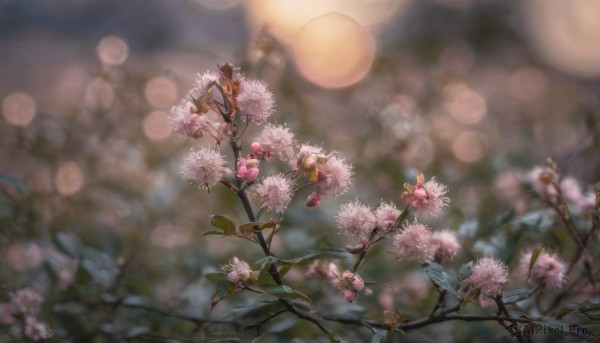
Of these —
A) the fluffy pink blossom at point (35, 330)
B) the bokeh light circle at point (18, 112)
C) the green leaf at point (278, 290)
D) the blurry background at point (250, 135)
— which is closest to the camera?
the green leaf at point (278, 290)

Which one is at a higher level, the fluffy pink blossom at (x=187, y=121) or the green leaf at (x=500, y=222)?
the fluffy pink blossom at (x=187, y=121)

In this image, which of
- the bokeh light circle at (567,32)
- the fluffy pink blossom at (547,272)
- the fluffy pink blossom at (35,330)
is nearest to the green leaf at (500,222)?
the fluffy pink blossom at (547,272)

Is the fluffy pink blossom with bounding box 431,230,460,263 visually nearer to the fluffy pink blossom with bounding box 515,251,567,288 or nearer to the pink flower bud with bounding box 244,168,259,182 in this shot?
the fluffy pink blossom with bounding box 515,251,567,288

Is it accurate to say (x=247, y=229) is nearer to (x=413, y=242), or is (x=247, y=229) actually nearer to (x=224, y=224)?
(x=224, y=224)

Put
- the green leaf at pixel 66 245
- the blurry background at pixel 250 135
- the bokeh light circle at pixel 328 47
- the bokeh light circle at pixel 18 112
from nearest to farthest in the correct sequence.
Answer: the green leaf at pixel 66 245 → the blurry background at pixel 250 135 → the bokeh light circle at pixel 18 112 → the bokeh light circle at pixel 328 47

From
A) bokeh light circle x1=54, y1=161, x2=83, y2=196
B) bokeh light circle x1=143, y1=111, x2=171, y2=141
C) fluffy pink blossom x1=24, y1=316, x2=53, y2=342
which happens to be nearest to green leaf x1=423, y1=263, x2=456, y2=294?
fluffy pink blossom x1=24, y1=316, x2=53, y2=342

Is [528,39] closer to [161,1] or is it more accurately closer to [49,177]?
[161,1]

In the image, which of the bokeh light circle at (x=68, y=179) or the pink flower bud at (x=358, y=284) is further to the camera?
the bokeh light circle at (x=68, y=179)

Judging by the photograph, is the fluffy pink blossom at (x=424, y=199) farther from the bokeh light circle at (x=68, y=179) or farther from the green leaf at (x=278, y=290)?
the bokeh light circle at (x=68, y=179)
